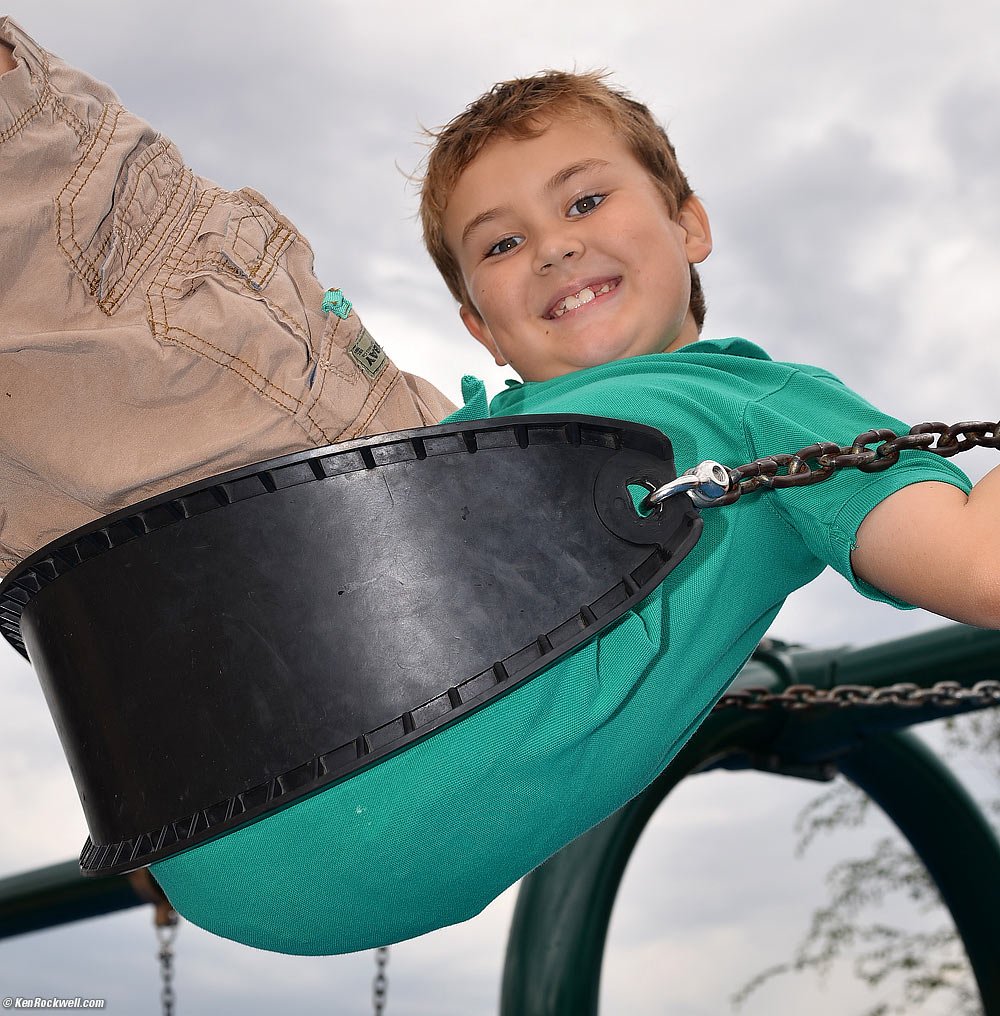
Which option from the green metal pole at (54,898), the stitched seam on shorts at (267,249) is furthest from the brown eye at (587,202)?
the green metal pole at (54,898)

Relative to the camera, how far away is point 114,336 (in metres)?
1.23

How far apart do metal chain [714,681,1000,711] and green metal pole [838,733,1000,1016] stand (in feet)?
0.58

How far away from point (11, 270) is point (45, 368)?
0.11 meters

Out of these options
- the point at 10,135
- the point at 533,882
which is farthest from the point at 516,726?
the point at 533,882

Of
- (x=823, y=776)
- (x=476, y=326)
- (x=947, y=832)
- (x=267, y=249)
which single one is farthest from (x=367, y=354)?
(x=947, y=832)

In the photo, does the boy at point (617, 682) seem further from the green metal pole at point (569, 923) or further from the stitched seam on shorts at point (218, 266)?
the green metal pole at point (569, 923)

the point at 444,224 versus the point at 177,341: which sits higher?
the point at 444,224

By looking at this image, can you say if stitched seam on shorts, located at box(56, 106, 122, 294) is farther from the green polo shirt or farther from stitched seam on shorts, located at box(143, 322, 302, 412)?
the green polo shirt

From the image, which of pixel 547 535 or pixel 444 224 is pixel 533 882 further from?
pixel 547 535

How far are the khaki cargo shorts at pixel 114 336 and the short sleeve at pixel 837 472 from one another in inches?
17.9

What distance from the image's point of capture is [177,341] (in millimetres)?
1254

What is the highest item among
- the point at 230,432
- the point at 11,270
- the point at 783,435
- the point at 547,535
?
the point at 11,270

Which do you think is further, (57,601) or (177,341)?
(177,341)

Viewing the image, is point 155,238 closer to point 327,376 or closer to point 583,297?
point 327,376
